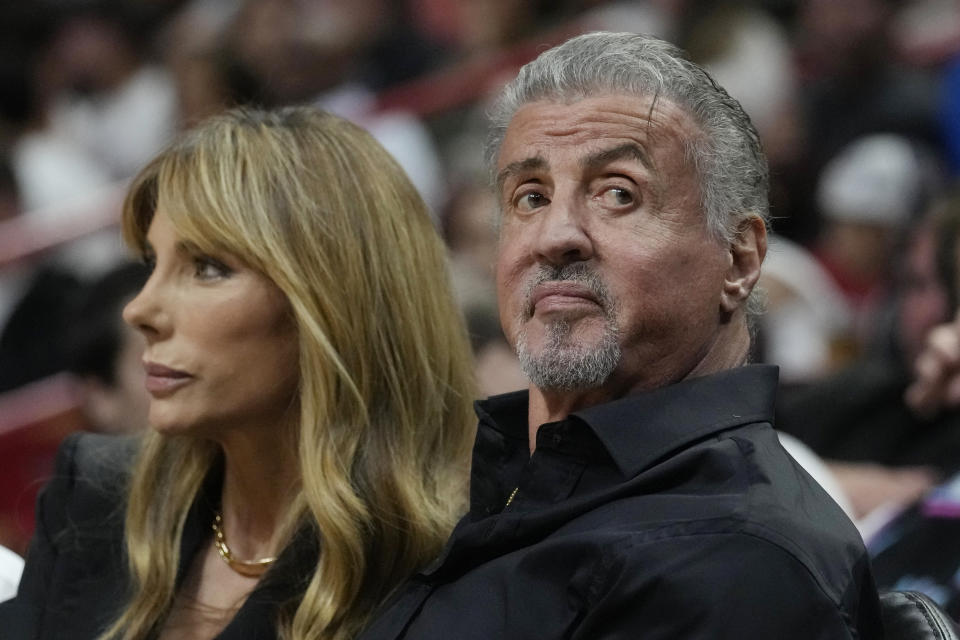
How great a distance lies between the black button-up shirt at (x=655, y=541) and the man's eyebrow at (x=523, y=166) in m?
0.37

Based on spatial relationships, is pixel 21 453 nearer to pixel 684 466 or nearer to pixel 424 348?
pixel 424 348

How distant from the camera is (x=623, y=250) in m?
2.08

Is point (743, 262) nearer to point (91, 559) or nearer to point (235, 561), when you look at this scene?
point (235, 561)

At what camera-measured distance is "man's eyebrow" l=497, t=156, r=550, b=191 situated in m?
2.16

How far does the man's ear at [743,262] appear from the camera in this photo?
2.17 m

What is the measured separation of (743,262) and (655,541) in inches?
21.2

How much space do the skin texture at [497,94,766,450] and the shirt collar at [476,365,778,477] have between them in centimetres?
8

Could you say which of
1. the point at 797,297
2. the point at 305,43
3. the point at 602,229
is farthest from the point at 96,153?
the point at 602,229

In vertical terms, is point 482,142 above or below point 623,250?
below

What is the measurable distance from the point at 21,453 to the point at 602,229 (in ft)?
13.1

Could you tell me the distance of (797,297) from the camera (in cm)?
514

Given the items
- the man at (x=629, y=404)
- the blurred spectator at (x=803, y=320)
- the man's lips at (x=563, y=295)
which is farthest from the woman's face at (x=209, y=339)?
the blurred spectator at (x=803, y=320)

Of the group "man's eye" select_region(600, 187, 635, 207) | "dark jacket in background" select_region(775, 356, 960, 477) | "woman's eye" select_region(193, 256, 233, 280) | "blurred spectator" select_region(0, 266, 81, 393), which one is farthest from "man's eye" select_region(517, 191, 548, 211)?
"blurred spectator" select_region(0, 266, 81, 393)

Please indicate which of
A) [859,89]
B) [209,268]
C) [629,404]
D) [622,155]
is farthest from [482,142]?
[629,404]
